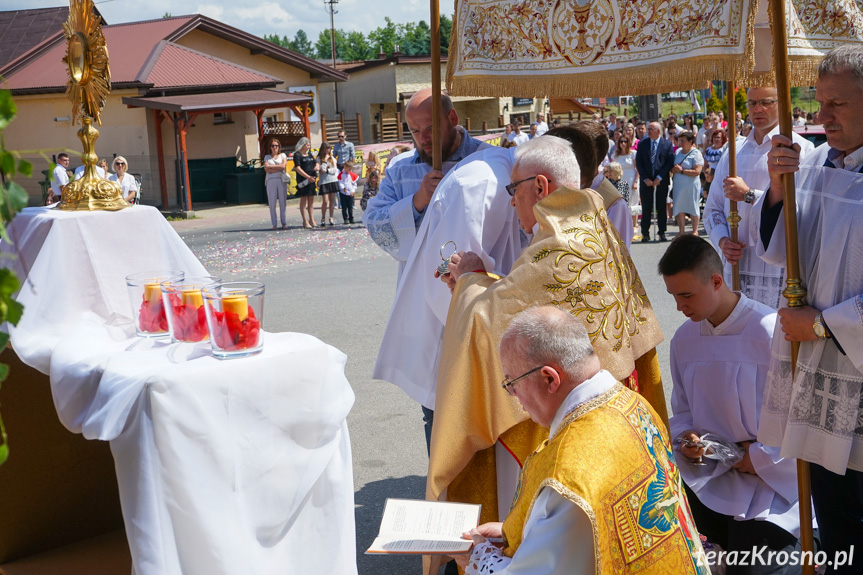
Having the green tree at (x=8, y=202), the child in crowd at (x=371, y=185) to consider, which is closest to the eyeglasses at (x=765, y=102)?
the green tree at (x=8, y=202)

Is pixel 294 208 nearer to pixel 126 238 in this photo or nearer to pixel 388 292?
pixel 388 292

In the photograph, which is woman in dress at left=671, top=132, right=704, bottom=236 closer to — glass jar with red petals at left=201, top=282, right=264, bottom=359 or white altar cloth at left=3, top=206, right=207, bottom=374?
white altar cloth at left=3, top=206, right=207, bottom=374

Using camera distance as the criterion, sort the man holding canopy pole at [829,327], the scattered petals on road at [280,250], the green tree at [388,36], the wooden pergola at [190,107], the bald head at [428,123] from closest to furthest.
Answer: the man holding canopy pole at [829,327]
the bald head at [428,123]
the scattered petals on road at [280,250]
the wooden pergola at [190,107]
the green tree at [388,36]

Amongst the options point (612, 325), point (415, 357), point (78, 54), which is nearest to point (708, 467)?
point (612, 325)

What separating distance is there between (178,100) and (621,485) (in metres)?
23.3

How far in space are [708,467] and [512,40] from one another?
199 cm

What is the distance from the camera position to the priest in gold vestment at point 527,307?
282cm

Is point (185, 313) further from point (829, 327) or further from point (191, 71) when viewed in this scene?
point (191, 71)

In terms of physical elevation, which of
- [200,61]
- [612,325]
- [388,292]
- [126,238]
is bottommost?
[388,292]

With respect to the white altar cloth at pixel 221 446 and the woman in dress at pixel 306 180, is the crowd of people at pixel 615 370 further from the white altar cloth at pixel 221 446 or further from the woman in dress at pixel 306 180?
the woman in dress at pixel 306 180

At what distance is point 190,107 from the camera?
875 inches

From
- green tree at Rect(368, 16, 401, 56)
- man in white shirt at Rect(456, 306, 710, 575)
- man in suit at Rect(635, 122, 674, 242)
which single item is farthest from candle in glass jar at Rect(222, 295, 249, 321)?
green tree at Rect(368, 16, 401, 56)

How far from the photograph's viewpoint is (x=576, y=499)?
78.3 inches

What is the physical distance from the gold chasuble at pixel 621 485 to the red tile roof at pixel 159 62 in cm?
2402
